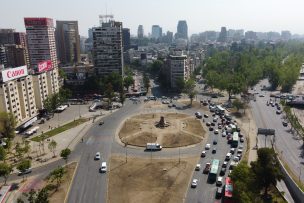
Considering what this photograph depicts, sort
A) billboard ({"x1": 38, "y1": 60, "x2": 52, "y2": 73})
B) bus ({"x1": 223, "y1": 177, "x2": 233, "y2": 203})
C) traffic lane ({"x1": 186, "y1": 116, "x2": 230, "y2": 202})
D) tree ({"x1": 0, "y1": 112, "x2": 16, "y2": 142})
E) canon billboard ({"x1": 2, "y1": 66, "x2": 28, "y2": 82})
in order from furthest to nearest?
billboard ({"x1": 38, "y1": 60, "x2": 52, "y2": 73})
canon billboard ({"x1": 2, "y1": 66, "x2": 28, "y2": 82})
tree ({"x1": 0, "y1": 112, "x2": 16, "y2": 142})
traffic lane ({"x1": 186, "y1": 116, "x2": 230, "y2": 202})
bus ({"x1": 223, "y1": 177, "x2": 233, "y2": 203})

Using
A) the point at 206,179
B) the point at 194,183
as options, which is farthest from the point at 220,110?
the point at 194,183

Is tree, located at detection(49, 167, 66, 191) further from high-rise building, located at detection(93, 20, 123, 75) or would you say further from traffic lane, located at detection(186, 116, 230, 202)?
high-rise building, located at detection(93, 20, 123, 75)

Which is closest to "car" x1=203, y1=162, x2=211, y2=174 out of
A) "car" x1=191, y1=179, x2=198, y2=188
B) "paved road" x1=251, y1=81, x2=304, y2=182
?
"car" x1=191, y1=179, x2=198, y2=188

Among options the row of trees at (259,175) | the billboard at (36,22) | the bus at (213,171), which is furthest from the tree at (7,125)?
the billboard at (36,22)

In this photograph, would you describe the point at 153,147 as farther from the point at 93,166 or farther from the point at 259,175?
the point at 259,175

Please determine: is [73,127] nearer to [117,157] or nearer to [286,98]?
[117,157]

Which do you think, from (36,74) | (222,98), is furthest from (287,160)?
(36,74)

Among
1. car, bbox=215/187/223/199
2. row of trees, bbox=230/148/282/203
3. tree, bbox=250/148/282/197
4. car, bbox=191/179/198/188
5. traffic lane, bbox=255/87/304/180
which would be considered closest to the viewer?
row of trees, bbox=230/148/282/203
